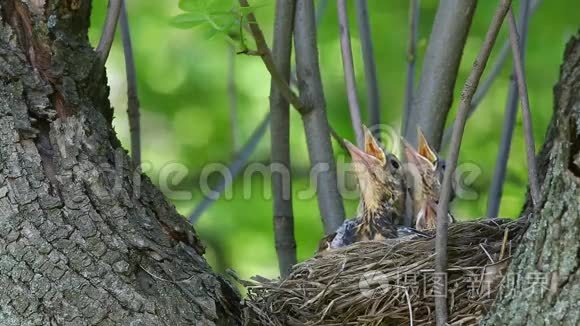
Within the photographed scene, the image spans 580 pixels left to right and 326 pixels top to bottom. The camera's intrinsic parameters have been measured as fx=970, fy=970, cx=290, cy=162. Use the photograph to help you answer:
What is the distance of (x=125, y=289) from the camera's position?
224cm

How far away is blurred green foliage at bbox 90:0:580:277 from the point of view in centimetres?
507

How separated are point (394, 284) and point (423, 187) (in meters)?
1.43

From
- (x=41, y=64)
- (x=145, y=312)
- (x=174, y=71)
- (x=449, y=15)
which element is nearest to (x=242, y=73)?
(x=174, y=71)

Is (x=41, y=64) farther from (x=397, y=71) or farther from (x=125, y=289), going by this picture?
(x=397, y=71)

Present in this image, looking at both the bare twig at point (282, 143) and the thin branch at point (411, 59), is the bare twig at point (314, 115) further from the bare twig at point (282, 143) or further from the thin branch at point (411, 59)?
the thin branch at point (411, 59)

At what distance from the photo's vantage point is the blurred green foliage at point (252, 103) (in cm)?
507

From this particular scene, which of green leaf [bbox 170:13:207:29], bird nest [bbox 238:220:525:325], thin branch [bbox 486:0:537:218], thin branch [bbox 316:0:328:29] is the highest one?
thin branch [bbox 316:0:328:29]

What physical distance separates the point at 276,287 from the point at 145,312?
78cm

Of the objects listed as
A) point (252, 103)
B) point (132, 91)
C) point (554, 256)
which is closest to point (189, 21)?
point (132, 91)

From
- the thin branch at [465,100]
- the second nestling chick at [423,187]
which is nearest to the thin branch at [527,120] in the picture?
the thin branch at [465,100]

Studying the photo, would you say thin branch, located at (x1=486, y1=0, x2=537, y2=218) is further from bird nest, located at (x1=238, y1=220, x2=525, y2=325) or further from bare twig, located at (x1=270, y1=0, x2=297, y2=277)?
bird nest, located at (x1=238, y1=220, x2=525, y2=325)

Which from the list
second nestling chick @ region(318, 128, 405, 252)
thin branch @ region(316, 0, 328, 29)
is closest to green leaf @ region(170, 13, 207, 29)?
second nestling chick @ region(318, 128, 405, 252)

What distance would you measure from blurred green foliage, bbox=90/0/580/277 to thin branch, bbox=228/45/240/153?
0.09 meters

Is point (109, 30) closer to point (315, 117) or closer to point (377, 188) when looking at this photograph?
point (315, 117)
